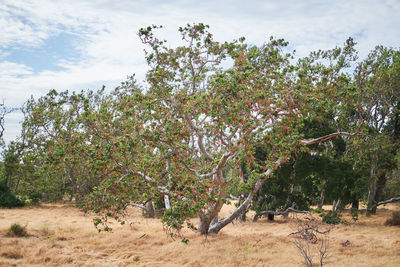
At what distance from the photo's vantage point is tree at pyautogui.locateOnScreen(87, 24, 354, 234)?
1284 cm

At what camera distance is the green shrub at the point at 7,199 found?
26.2 m

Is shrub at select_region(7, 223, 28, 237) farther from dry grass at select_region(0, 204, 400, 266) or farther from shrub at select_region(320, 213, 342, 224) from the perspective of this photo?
shrub at select_region(320, 213, 342, 224)

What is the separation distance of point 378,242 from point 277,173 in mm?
7473

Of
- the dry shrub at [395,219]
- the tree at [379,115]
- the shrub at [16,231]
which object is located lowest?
the dry shrub at [395,219]

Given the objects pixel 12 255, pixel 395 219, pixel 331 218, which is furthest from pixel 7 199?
pixel 395 219

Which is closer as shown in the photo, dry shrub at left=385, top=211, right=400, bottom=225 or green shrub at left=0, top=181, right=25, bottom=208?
dry shrub at left=385, top=211, right=400, bottom=225

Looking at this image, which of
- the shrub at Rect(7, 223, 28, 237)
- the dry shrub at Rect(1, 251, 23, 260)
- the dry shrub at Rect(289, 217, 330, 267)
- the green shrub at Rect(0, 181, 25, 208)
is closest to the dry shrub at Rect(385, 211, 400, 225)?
the dry shrub at Rect(289, 217, 330, 267)

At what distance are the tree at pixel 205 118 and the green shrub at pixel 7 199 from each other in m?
16.7

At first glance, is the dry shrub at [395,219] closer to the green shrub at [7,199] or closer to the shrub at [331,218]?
the shrub at [331,218]

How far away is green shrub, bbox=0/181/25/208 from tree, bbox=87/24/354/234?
1667 cm

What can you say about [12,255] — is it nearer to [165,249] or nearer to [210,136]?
[165,249]

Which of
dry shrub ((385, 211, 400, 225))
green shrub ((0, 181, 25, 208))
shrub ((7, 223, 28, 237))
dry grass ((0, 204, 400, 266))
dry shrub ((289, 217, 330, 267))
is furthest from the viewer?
green shrub ((0, 181, 25, 208))

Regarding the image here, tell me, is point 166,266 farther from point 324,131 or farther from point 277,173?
point 324,131

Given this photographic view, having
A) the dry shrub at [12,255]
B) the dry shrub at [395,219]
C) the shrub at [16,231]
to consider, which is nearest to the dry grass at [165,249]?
the dry shrub at [12,255]
